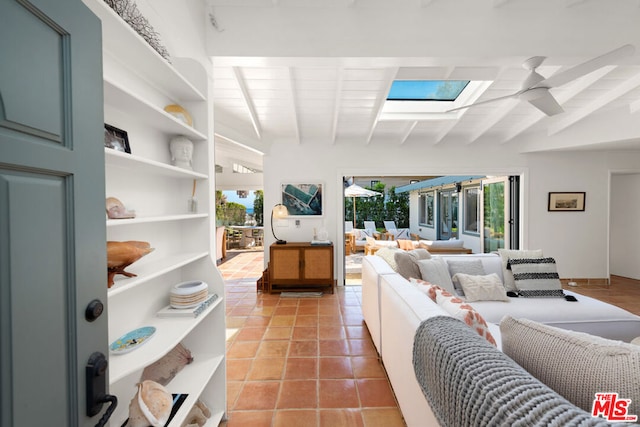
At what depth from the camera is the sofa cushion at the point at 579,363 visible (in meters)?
0.77

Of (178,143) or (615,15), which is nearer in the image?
(178,143)

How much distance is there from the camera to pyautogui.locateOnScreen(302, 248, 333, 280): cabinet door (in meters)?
4.21

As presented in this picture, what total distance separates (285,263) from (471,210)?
16.6ft

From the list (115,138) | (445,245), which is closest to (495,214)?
(445,245)

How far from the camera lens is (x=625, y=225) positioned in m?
5.03

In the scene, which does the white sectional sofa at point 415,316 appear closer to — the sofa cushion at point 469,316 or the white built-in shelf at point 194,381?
the sofa cushion at point 469,316

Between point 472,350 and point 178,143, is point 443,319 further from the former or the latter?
point 178,143

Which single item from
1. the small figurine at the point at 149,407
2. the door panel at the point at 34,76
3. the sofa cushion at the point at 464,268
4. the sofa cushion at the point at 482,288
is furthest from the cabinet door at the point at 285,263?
the door panel at the point at 34,76

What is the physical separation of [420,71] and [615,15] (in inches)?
52.8

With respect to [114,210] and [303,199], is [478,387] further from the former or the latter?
[303,199]

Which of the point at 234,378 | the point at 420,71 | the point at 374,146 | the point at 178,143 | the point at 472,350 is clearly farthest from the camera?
the point at 374,146

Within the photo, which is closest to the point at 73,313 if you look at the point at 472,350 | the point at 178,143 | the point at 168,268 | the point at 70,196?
the point at 70,196

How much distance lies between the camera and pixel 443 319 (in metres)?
1.27

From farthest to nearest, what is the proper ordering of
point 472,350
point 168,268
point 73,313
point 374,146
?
point 374,146 < point 168,268 < point 472,350 < point 73,313
